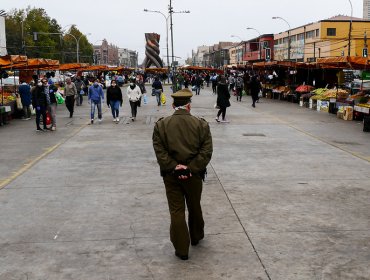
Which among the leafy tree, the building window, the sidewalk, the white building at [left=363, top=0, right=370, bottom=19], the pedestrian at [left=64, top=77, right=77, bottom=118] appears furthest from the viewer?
the white building at [left=363, top=0, right=370, bottom=19]

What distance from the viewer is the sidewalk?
465cm

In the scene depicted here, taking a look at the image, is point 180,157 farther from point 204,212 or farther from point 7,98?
point 7,98

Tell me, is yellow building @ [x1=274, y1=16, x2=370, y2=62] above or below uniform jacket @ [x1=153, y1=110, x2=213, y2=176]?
above

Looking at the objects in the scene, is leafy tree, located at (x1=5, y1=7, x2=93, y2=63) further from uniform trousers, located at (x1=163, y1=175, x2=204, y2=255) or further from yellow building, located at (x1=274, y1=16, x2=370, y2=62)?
uniform trousers, located at (x1=163, y1=175, x2=204, y2=255)

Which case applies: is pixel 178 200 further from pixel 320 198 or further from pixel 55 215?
pixel 320 198

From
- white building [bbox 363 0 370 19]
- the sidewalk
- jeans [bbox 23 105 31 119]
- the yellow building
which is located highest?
white building [bbox 363 0 370 19]

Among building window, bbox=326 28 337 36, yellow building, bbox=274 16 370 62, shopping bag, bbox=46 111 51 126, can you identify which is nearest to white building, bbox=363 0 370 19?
yellow building, bbox=274 16 370 62

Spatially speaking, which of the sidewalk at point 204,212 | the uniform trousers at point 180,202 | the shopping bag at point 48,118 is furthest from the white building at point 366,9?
the uniform trousers at point 180,202

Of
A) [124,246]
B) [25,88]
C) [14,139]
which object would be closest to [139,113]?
[25,88]

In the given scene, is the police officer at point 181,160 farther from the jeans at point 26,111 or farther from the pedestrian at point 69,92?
the jeans at point 26,111

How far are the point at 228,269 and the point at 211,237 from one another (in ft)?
3.00

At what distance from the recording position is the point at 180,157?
4.81 meters

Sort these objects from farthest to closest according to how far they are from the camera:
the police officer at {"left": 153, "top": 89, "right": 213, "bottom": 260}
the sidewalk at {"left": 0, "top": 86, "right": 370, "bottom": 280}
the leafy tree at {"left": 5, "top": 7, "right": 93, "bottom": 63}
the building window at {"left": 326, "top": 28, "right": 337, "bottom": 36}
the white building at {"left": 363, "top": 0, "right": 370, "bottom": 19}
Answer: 1. the white building at {"left": 363, "top": 0, "right": 370, "bottom": 19}
2. the building window at {"left": 326, "top": 28, "right": 337, "bottom": 36}
3. the leafy tree at {"left": 5, "top": 7, "right": 93, "bottom": 63}
4. the police officer at {"left": 153, "top": 89, "right": 213, "bottom": 260}
5. the sidewalk at {"left": 0, "top": 86, "right": 370, "bottom": 280}

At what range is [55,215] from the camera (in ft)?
20.9
